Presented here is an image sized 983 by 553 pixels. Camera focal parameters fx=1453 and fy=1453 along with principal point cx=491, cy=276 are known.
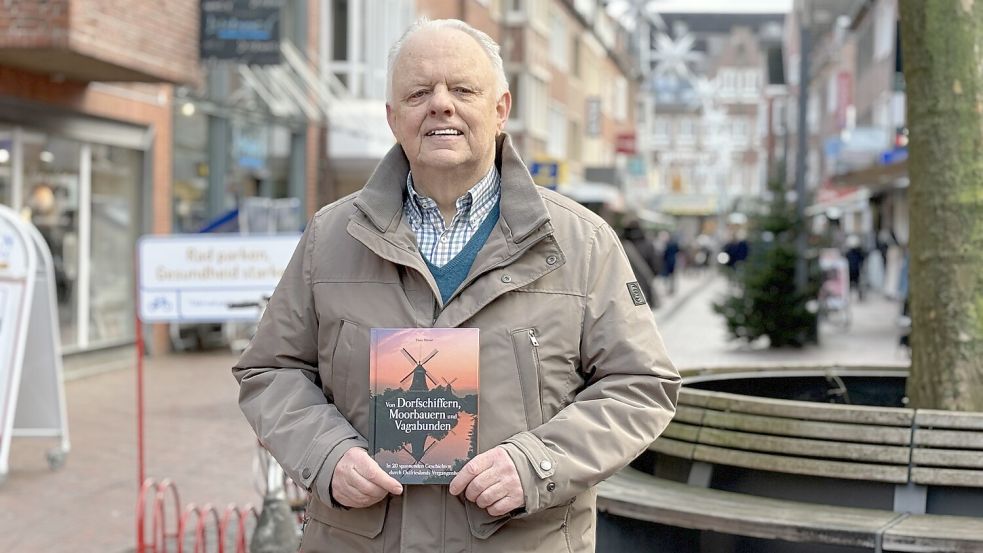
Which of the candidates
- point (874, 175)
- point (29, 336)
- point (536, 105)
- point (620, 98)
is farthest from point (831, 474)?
point (620, 98)

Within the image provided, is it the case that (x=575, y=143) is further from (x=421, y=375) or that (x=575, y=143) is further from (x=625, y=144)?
(x=421, y=375)

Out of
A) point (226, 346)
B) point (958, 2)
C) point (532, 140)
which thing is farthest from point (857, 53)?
point (958, 2)

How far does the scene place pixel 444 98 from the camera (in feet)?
8.89

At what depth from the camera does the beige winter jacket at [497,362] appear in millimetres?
2650

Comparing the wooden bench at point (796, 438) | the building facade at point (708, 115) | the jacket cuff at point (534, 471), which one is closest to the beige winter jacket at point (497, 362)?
the jacket cuff at point (534, 471)

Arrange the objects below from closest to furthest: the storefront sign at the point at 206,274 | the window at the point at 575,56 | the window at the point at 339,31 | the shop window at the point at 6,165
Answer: the storefront sign at the point at 206,274
the shop window at the point at 6,165
the window at the point at 339,31
the window at the point at 575,56

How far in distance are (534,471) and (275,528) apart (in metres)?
3.75

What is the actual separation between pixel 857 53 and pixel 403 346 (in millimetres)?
49541

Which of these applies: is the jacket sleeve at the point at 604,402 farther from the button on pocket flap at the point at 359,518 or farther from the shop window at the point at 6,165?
the shop window at the point at 6,165

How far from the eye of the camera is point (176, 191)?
18.7m

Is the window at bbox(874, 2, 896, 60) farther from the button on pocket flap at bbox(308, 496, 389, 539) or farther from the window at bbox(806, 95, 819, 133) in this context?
the button on pocket flap at bbox(308, 496, 389, 539)

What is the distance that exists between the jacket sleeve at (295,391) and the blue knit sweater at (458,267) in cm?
27

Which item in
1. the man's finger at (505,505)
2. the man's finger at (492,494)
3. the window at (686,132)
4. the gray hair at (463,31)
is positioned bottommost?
the man's finger at (505,505)

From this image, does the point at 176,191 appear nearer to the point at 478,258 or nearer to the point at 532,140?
the point at 478,258
